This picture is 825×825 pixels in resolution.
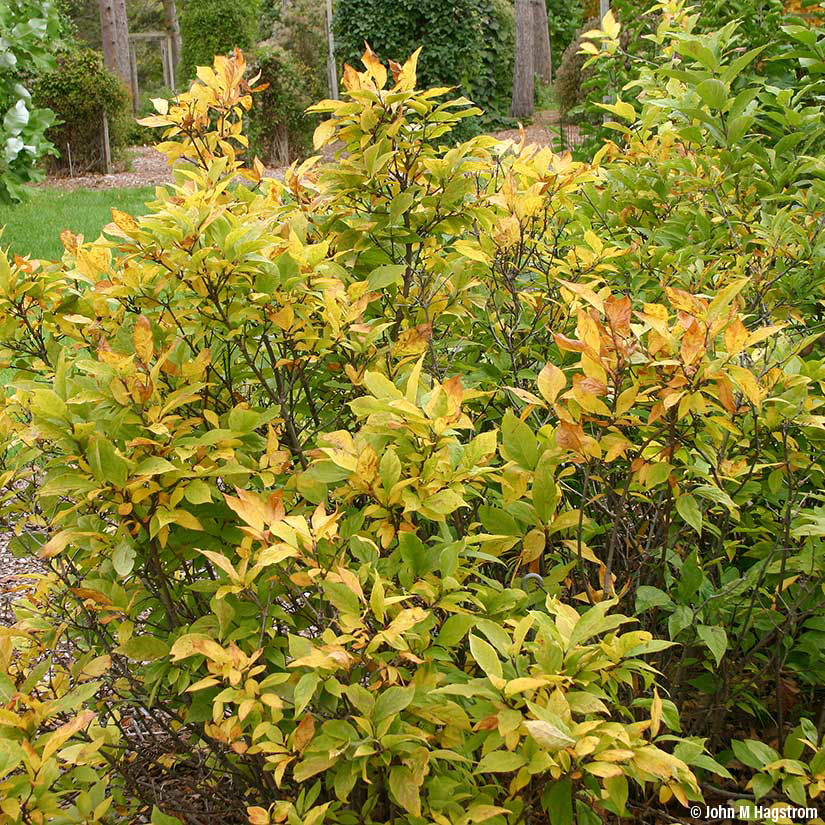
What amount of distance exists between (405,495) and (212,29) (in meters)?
24.2

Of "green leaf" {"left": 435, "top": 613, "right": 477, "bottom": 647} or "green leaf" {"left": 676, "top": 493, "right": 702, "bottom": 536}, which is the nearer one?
"green leaf" {"left": 435, "top": 613, "right": 477, "bottom": 647}

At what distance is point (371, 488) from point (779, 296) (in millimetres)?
1597

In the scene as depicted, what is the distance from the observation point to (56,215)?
1134 cm

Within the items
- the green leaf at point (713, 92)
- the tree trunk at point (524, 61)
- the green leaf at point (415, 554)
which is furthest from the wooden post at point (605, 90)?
the tree trunk at point (524, 61)

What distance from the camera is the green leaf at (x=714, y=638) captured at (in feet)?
5.50

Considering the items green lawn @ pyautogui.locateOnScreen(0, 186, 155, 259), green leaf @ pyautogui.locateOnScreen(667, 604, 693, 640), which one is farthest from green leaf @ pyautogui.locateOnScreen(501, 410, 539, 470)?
green lawn @ pyautogui.locateOnScreen(0, 186, 155, 259)

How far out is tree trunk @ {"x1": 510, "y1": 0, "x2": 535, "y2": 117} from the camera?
61.2 feet

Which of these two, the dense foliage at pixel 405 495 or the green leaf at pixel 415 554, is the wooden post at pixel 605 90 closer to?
the dense foliage at pixel 405 495

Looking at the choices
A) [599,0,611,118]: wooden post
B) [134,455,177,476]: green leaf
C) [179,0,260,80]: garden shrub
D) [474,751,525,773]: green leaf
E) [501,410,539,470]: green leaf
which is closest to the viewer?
[474,751,525,773]: green leaf

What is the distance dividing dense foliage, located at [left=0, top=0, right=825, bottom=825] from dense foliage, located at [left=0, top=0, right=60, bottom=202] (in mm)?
6660

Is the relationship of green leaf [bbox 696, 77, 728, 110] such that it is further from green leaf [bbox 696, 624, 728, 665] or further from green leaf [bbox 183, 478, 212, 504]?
green leaf [bbox 183, 478, 212, 504]

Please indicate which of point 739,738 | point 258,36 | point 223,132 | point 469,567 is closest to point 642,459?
point 469,567

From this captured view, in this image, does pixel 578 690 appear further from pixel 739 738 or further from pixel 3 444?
pixel 3 444

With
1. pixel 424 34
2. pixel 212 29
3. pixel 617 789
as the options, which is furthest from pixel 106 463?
pixel 212 29
